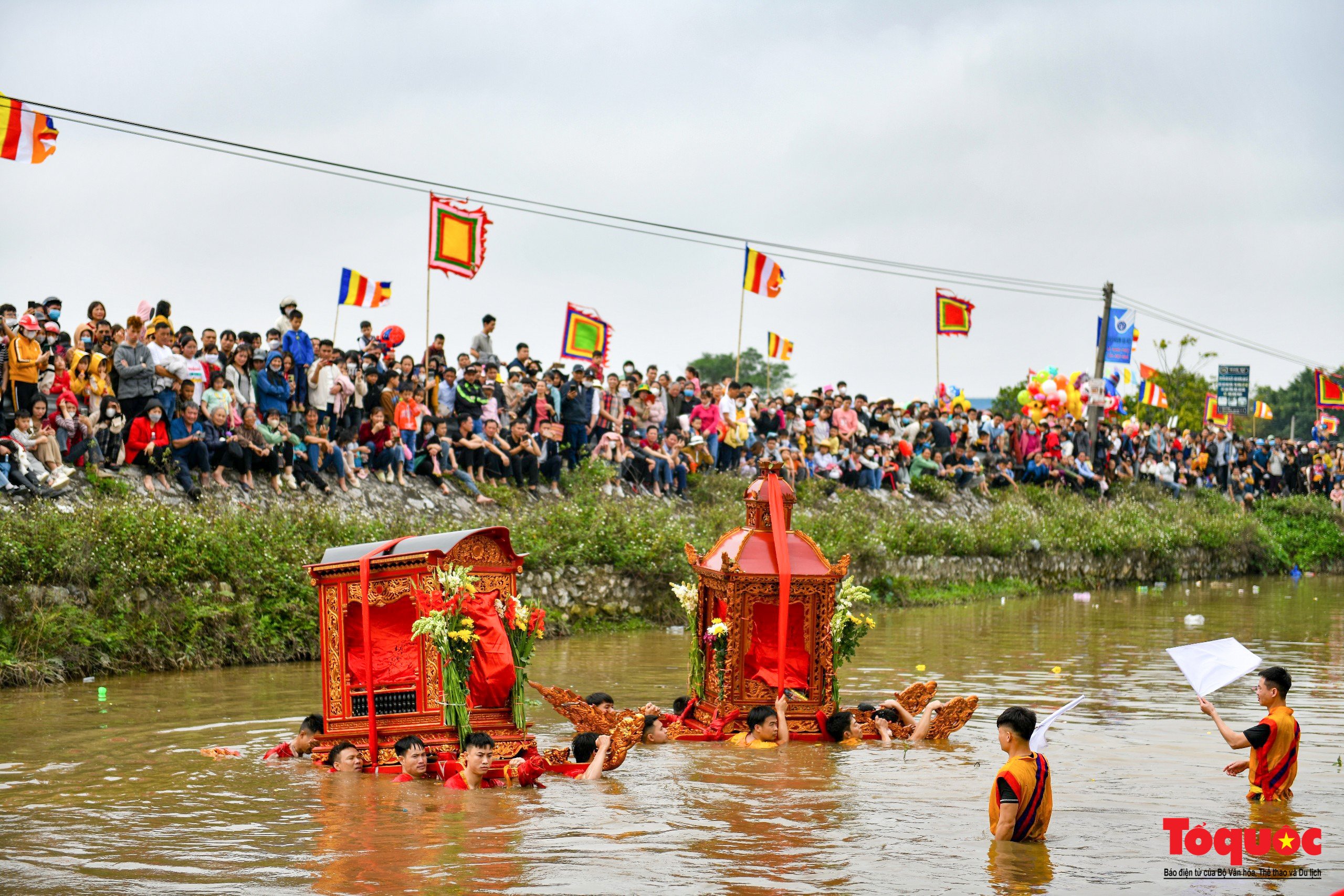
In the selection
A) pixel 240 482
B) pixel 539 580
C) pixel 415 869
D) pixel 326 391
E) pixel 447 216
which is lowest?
pixel 415 869

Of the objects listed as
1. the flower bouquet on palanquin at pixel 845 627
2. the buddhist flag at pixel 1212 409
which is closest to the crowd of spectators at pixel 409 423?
the flower bouquet on palanquin at pixel 845 627

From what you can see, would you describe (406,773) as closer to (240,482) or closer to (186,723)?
(186,723)

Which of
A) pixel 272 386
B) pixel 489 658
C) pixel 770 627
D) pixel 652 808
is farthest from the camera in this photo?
pixel 272 386

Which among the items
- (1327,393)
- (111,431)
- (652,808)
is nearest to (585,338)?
(111,431)

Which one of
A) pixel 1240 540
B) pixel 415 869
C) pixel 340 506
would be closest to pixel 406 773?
pixel 415 869

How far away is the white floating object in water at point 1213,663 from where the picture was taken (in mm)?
8641

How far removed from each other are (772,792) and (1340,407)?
42824 mm

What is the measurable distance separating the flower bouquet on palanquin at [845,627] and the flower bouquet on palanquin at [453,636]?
149 inches

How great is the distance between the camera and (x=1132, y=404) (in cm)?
5338

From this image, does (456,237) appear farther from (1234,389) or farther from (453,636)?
(1234,389)

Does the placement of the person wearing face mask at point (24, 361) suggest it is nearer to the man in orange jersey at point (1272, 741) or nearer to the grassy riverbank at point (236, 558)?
the grassy riverbank at point (236, 558)

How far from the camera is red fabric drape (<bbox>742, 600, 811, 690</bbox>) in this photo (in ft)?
43.1

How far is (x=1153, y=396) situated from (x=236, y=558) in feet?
112

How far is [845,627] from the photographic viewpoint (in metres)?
13.3
